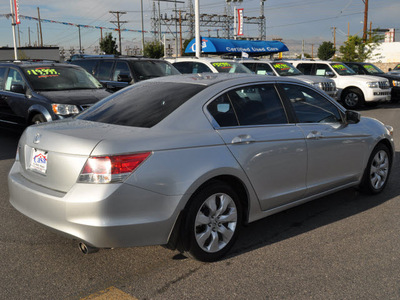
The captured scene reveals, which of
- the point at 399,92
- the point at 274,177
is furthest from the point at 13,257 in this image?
the point at 399,92

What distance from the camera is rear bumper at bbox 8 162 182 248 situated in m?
3.14

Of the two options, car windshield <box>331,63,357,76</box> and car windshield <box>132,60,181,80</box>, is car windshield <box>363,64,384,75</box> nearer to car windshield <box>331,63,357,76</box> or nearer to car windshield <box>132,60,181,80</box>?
car windshield <box>331,63,357,76</box>

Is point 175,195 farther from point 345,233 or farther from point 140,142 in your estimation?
point 345,233

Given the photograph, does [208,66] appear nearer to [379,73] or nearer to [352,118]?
[352,118]

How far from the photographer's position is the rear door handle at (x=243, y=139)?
381cm

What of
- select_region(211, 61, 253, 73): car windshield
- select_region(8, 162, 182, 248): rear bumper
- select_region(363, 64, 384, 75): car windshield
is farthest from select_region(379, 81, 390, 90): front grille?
select_region(8, 162, 182, 248): rear bumper

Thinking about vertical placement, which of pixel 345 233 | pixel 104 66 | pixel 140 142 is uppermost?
pixel 104 66

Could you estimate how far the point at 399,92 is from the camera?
1855 centimetres

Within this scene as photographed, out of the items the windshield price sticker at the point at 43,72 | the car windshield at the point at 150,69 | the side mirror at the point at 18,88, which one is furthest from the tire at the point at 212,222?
the car windshield at the point at 150,69

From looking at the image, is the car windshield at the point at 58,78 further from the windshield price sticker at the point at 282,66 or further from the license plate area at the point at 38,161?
the windshield price sticker at the point at 282,66

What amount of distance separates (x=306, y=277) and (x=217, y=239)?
0.78 meters

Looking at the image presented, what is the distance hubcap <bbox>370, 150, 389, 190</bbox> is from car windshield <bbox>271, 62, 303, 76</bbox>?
34.0 ft

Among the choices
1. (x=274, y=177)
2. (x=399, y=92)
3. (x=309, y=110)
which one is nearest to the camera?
(x=274, y=177)

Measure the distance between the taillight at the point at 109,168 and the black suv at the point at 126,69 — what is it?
822 centimetres
